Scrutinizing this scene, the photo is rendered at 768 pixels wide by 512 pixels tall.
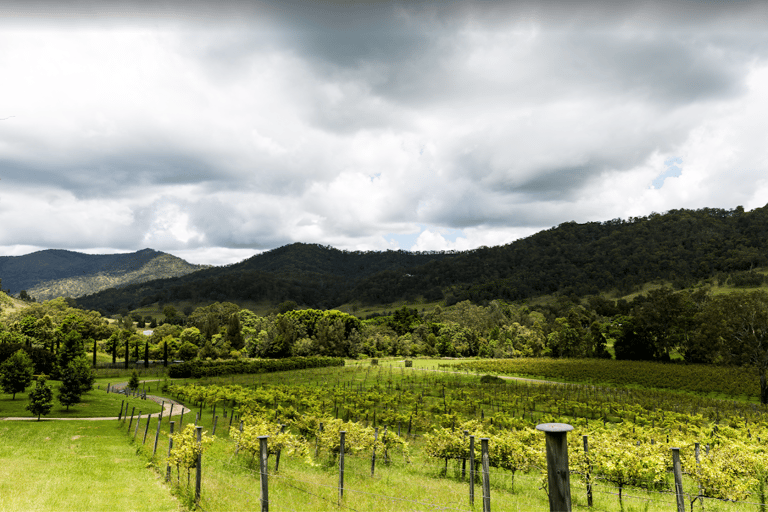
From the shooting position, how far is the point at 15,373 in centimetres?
3056

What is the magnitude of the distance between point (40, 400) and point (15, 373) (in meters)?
9.65

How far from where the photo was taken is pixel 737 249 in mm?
134500

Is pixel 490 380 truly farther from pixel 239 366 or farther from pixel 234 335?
pixel 234 335

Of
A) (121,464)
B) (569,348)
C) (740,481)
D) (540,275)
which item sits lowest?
(569,348)

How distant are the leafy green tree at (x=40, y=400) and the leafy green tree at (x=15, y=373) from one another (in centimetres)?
841

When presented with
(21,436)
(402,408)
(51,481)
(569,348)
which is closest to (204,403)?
(21,436)

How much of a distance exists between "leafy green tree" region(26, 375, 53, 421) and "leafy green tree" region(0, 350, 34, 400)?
27.6 ft

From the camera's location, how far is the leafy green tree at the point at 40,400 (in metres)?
24.4

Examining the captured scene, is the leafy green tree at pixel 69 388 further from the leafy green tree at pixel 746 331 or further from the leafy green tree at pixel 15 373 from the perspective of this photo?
the leafy green tree at pixel 746 331

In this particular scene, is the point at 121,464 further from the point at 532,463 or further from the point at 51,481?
the point at 532,463

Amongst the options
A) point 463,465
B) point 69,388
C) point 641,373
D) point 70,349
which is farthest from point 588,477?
point 70,349

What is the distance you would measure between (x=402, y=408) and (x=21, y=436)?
23.0 m

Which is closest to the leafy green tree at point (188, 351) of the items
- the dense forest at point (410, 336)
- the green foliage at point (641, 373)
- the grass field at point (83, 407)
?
the dense forest at point (410, 336)

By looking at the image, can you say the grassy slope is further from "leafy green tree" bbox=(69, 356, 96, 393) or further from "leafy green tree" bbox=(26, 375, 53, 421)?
"leafy green tree" bbox=(69, 356, 96, 393)
